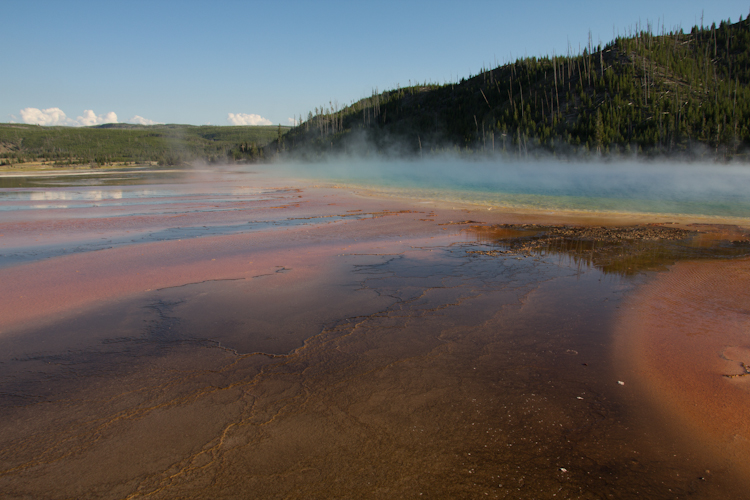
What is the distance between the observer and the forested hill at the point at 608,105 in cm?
5246

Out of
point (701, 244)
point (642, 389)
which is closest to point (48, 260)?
point (642, 389)

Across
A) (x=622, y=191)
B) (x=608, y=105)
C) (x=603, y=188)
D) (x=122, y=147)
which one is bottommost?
(x=622, y=191)

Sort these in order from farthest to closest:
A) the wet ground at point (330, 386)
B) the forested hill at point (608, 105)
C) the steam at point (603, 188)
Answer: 1. the forested hill at point (608, 105)
2. the steam at point (603, 188)
3. the wet ground at point (330, 386)

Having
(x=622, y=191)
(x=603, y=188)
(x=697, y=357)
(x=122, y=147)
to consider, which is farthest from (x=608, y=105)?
(x=122, y=147)

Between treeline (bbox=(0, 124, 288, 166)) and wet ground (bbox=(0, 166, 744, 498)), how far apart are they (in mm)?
88227

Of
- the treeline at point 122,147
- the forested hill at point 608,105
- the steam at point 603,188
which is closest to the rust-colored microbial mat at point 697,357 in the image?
the steam at point 603,188

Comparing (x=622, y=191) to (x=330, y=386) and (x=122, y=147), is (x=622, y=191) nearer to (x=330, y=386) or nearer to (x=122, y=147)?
(x=330, y=386)

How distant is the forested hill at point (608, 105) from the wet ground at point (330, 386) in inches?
2164

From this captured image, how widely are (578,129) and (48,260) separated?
209 feet

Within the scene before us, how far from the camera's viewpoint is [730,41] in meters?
72.2

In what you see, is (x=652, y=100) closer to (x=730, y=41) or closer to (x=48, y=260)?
(x=730, y=41)

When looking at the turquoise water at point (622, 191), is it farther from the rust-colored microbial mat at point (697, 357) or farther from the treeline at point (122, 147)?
the treeline at point (122, 147)

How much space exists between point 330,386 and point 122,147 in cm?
14572

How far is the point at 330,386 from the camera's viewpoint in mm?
4207
